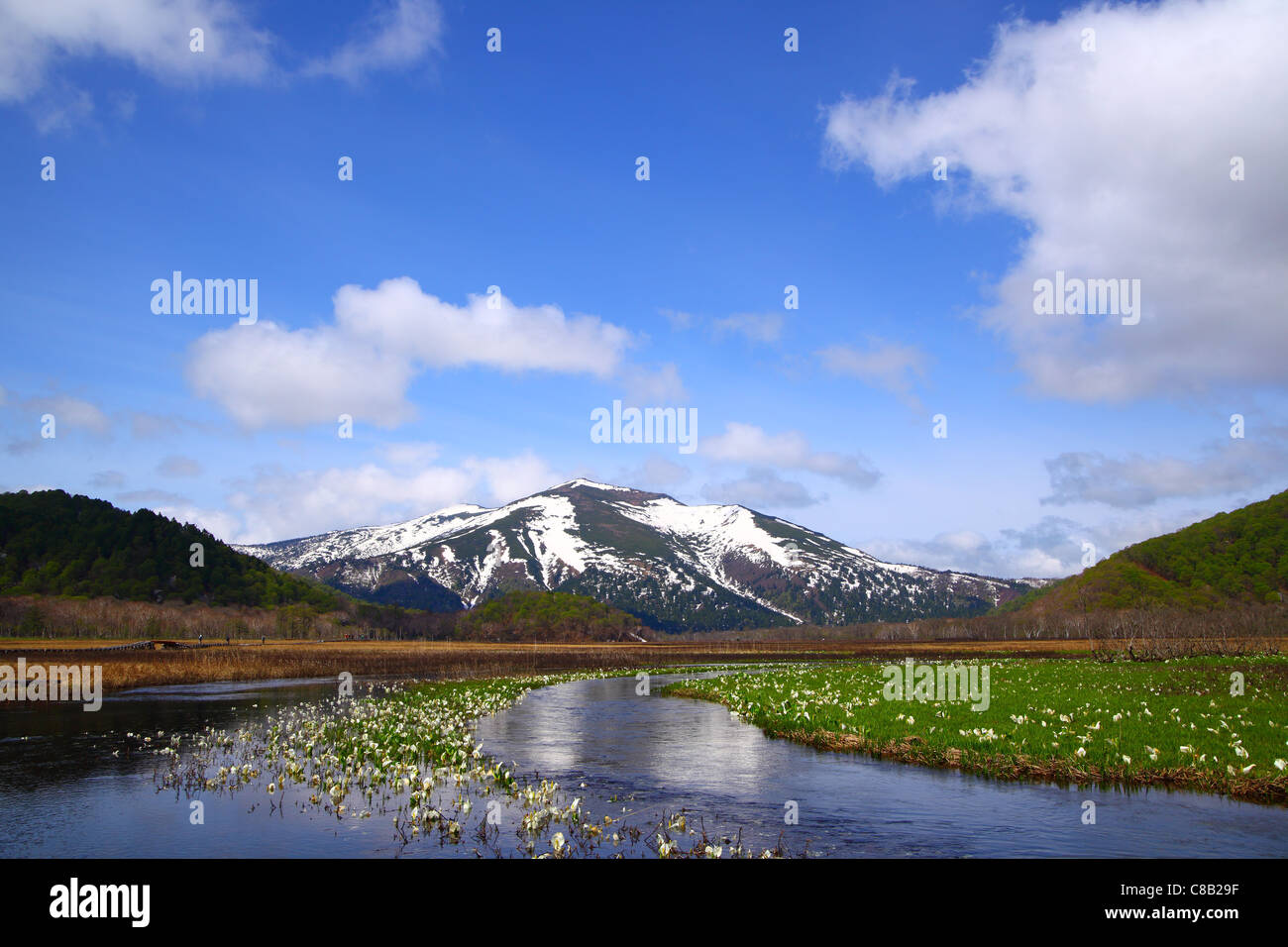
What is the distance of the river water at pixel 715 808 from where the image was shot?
57.9ft

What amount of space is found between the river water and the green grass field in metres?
1.07

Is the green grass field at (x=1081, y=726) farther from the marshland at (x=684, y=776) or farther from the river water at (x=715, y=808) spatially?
the river water at (x=715, y=808)

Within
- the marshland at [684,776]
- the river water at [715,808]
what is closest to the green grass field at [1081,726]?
the marshland at [684,776]

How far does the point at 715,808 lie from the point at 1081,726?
1609 cm

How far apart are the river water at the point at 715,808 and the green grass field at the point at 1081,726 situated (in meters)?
1.07

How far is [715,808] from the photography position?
21.5 meters

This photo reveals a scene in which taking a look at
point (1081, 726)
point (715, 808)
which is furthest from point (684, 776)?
point (1081, 726)

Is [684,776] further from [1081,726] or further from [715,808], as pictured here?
[1081,726]

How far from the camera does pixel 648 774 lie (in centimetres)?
2688

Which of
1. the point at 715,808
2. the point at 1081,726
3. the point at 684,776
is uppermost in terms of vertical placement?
the point at 1081,726

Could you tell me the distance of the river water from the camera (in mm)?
17641
